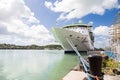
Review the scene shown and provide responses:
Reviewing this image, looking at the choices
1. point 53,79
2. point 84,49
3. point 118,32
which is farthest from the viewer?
point 84,49

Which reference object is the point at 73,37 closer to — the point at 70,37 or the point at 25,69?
the point at 70,37

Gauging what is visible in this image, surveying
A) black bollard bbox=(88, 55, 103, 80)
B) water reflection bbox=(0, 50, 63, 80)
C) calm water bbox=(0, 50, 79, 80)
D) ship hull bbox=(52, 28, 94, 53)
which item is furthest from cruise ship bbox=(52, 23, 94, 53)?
black bollard bbox=(88, 55, 103, 80)

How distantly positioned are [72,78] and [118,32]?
445 inches

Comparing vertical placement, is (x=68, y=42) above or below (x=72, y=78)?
above

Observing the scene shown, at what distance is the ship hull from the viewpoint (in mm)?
42850

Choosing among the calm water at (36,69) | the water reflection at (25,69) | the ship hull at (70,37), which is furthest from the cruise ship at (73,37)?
the calm water at (36,69)

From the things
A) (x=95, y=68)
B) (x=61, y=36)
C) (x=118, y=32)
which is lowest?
(x=95, y=68)

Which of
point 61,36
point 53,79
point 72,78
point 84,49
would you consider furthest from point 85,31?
point 72,78

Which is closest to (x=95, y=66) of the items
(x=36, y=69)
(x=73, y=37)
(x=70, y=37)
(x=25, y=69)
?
(x=36, y=69)

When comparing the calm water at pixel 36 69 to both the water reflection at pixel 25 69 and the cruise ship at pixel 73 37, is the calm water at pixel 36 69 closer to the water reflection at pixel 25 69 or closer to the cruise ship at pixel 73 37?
the water reflection at pixel 25 69

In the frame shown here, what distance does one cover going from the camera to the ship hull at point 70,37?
1687 inches

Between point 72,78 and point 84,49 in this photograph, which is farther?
point 84,49

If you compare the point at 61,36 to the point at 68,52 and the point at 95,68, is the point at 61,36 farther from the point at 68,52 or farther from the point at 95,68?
the point at 95,68

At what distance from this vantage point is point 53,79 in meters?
13.4
